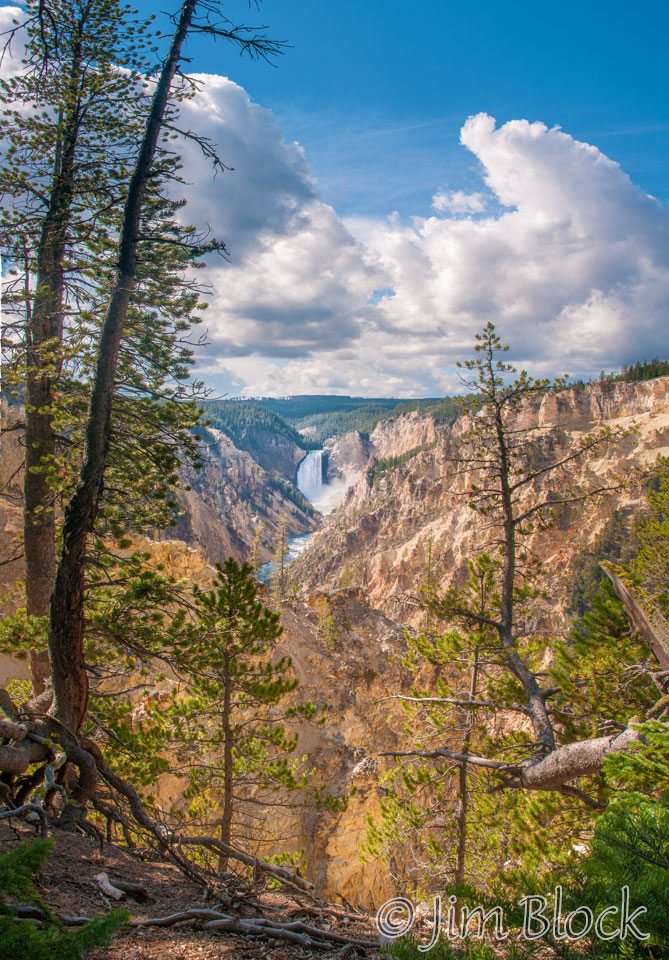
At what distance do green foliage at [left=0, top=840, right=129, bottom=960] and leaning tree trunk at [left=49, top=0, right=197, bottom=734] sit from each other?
3189mm

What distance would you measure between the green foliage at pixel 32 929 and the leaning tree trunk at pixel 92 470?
10.5 feet

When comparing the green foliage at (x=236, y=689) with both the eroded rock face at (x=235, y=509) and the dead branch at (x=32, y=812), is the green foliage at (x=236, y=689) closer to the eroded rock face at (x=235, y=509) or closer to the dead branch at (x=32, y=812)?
the dead branch at (x=32, y=812)

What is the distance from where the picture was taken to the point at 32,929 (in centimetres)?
171

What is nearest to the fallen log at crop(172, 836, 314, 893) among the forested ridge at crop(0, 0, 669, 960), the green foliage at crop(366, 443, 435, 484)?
the forested ridge at crop(0, 0, 669, 960)

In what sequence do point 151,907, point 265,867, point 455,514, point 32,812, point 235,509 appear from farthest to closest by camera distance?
point 235,509 < point 455,514 < point 265,867 < point 32,812 < point 151,907

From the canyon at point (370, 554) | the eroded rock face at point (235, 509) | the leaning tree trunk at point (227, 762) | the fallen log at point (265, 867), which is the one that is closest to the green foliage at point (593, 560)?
the canyon at point (370, 554)

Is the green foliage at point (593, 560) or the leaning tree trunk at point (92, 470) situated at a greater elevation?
the leaning tree trunk at point (92, 470)

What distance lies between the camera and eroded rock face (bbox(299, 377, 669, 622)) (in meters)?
61.9

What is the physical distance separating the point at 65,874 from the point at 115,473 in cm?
404

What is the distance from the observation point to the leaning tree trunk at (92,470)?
494 cm

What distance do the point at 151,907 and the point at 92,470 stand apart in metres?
3.64

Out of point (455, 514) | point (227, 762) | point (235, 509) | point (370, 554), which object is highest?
point (235, 509)

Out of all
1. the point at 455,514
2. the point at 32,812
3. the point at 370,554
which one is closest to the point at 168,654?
the point at 32,812

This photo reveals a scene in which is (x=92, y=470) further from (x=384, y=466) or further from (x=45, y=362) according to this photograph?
(x=384, y=466)
